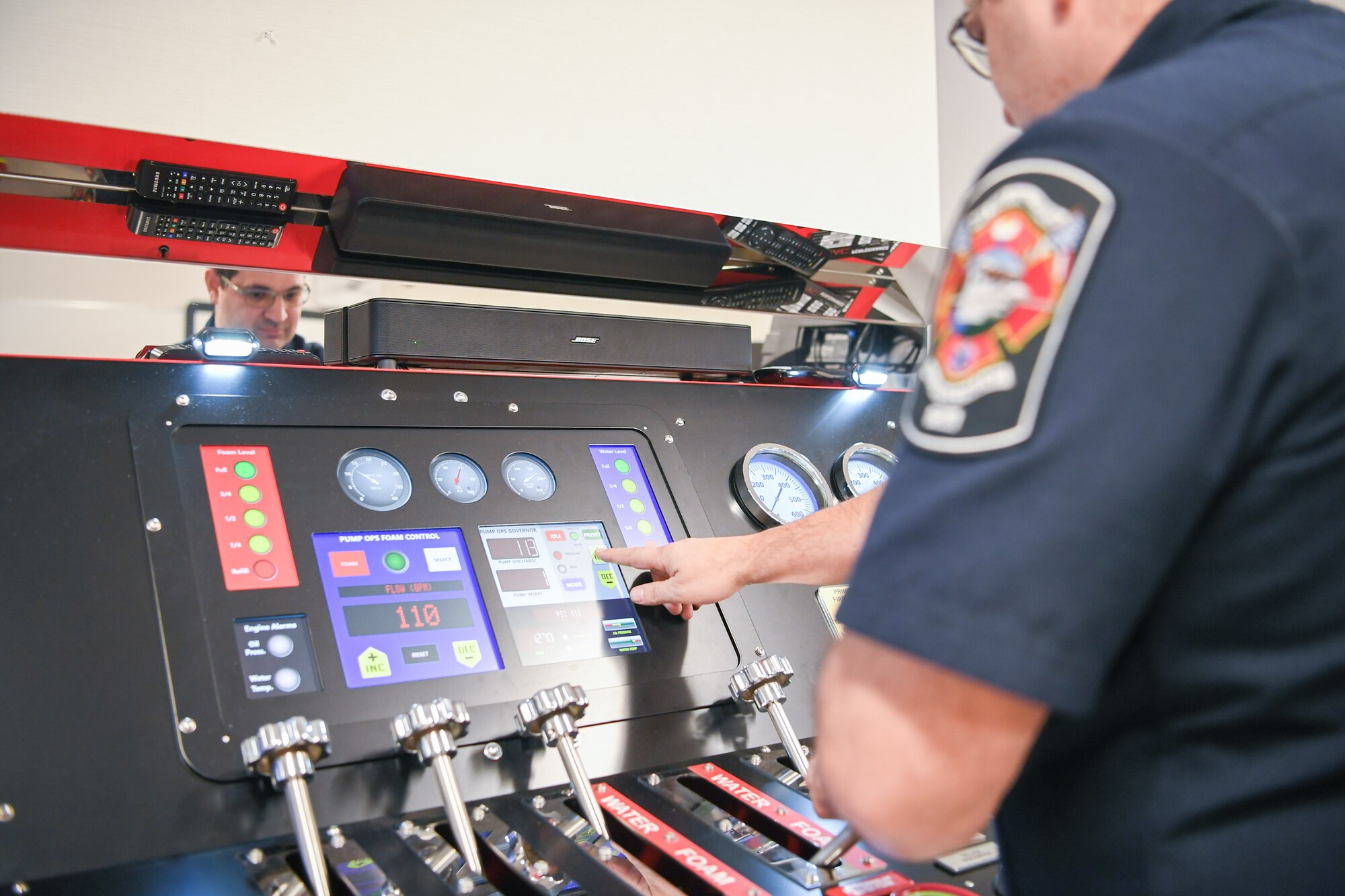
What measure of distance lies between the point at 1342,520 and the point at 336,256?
57.0 inches

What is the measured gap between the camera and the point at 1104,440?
23.5 inches

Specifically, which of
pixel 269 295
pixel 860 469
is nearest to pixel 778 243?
pixel 860 469

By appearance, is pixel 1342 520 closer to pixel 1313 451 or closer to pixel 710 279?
pixel 1313 451

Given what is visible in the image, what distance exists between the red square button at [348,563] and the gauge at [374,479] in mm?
79

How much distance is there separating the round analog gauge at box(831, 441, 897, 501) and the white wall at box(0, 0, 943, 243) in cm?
47

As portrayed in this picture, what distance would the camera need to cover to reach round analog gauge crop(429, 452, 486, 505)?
1.51m

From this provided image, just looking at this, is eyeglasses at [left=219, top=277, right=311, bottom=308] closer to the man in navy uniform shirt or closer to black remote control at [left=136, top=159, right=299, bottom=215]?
black remote control at [left=136, top=159, right=299, bottom=215]

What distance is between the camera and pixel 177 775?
112 cm

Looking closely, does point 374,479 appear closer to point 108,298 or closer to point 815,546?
point 108,298

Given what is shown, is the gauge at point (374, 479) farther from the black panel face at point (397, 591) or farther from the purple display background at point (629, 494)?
the purple display background at point (629, 494)

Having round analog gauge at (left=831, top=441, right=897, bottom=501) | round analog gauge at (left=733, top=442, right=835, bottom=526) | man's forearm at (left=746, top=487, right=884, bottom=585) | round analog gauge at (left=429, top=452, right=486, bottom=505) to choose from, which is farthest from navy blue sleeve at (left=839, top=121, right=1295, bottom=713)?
round analog gauge at (left=831, top=441, right=897, bottom=501)

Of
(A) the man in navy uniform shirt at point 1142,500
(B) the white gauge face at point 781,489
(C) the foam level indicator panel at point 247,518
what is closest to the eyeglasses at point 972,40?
(A) the man in navy uniform shirt at point 1142,500

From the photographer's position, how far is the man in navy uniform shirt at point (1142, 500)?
603 mm

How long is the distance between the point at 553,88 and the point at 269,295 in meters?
0.58
